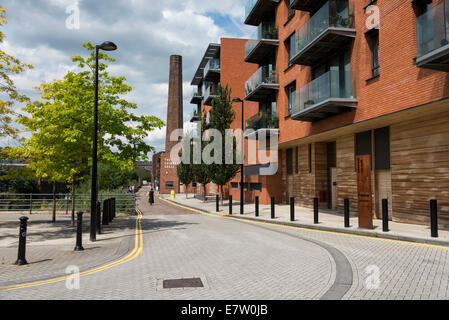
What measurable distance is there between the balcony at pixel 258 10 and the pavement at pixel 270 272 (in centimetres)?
2067

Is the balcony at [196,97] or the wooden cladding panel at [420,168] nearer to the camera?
the wooden cladding panel at [420,168]

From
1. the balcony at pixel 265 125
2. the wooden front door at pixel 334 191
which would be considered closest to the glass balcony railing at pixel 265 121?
the balcony at pixel 265 125

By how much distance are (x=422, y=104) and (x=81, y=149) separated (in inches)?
484

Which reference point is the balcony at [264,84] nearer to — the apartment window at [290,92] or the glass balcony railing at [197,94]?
the apartment window at [290,92]

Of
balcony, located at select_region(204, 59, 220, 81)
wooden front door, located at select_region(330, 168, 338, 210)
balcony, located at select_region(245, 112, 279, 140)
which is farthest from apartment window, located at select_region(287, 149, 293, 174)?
balcony, located at select_region(204, 59, 220, 81)

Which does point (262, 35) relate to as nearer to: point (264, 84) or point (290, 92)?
point (264, 84)

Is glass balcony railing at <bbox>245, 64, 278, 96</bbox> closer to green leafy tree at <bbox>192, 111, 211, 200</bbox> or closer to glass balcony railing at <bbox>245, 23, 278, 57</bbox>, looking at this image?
glass balcony railing at <bbox>245, 23, 278, 57</bbox>

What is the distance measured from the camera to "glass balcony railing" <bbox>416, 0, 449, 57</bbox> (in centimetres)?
949

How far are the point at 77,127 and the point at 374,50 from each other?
12.6m

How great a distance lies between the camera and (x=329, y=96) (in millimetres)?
15078

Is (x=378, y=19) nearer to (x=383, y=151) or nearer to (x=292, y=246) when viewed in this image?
(x=383, y=151)

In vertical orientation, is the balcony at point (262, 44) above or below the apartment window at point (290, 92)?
above

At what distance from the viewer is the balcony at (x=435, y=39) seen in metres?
9.41
